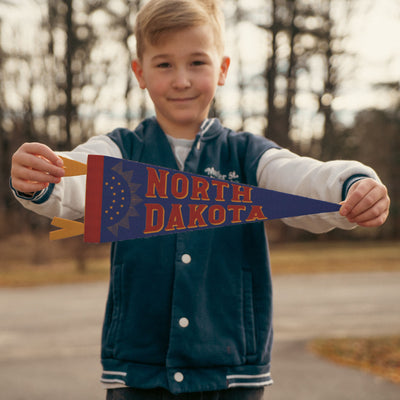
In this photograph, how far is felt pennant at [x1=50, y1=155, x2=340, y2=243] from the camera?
5.16 feet

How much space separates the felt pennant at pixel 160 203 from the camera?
1574 millimetres

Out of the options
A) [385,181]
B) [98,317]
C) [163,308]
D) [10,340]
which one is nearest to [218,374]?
[163,308]

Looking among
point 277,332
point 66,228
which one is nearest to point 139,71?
point 66,228

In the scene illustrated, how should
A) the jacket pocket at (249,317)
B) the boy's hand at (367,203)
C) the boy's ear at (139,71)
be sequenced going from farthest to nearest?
the boy's ear at (139,71) < the jacket pocket at (249,317) < the boy's hand at (367,203)

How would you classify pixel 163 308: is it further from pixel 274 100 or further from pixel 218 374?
pixel 274 100

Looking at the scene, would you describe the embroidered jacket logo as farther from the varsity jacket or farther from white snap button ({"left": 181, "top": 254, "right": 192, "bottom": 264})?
white snap button ({"left": 181, "top": 254, "right": 192, "bottom": 264})

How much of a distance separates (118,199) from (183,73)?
0.50m

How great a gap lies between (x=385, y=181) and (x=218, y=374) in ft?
71.1

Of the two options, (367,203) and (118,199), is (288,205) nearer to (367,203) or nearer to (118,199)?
(367,203)

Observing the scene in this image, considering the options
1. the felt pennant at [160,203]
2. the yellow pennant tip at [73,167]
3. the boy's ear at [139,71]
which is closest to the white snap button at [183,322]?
the felt pennant at [160,203]

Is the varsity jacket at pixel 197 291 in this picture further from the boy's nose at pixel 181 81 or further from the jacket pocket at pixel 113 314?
the boy's nose at pixel 181 81

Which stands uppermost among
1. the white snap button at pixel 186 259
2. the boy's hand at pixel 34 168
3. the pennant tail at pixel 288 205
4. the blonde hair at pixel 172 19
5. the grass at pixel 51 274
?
the grass at pixel 51 274

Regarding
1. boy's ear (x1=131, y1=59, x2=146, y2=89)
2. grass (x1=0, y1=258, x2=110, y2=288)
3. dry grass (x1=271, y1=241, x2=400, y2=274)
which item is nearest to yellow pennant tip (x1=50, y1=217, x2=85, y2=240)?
boy's ear (x1=131, y1=59, x2=146, y2=89)

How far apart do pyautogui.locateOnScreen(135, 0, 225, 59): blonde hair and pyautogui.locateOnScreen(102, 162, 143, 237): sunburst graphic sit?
0.51m
